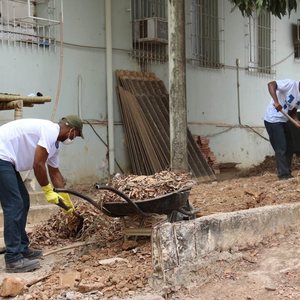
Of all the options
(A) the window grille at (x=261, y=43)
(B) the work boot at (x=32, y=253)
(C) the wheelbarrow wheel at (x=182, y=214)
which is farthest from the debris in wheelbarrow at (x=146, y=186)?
(A) the window grille at (x=261, y=43)

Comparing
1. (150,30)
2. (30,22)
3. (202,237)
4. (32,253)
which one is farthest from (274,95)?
(32,253)

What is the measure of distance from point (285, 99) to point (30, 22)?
406cm

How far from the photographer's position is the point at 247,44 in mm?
13570

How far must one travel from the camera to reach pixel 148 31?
419 inches

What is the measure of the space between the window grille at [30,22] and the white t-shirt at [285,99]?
3.60 meters

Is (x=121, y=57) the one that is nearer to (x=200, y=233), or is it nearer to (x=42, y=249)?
(x=42, y=249)

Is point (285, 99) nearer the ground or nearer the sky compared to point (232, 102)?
nearer the ground

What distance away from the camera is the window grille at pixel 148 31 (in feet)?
34.9

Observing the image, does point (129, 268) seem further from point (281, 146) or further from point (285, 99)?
A: point (285, 99)

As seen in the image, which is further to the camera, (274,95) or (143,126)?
(143,126)

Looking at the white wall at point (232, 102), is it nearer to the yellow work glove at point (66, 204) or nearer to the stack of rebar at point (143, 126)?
the stack of rebar at point (143, 126)

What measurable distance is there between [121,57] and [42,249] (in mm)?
5433

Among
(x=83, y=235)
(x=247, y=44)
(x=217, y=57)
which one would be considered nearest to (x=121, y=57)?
(x=217, y=57)

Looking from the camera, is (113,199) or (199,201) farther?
(199,201)
